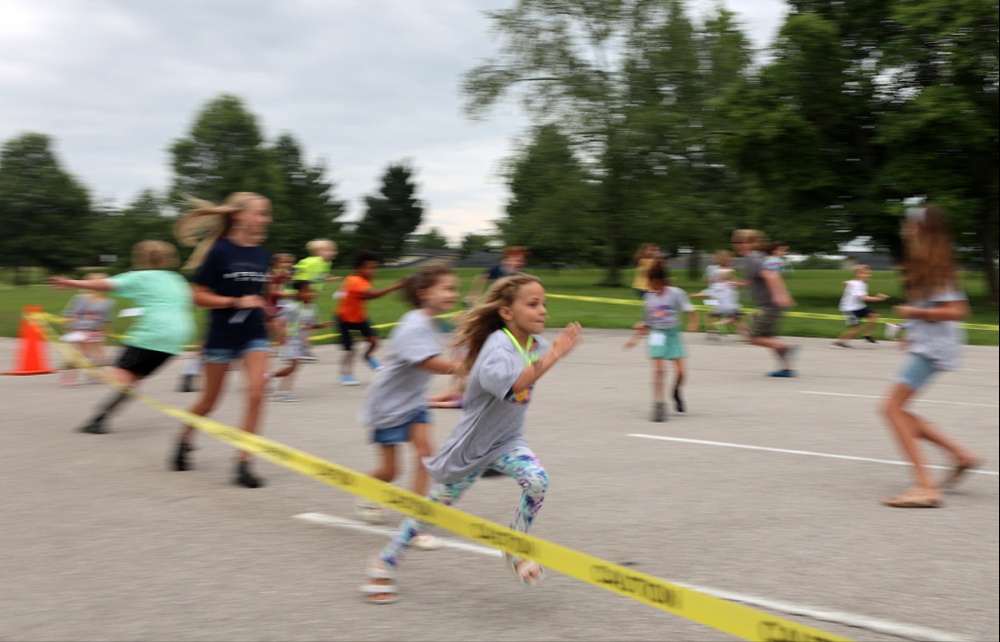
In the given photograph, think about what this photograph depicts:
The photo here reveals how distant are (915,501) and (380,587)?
12.3ft

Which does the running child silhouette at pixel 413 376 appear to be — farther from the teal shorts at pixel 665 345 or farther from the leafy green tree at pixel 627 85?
the leafy green tree at pixel 627 85

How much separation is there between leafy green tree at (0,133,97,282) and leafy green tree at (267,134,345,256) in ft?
52.2

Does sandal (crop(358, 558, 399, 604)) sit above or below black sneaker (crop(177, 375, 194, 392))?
above

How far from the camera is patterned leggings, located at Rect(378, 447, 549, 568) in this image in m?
4.37

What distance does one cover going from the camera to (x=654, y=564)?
5105mm

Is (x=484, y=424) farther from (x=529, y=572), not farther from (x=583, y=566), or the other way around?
(x=583, y=566)

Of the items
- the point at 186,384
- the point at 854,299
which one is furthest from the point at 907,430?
the point at 854,299

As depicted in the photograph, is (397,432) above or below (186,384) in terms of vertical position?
above

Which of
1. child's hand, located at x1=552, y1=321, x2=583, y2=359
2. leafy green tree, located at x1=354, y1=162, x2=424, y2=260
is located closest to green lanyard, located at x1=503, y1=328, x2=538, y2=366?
child's hand, located at x1=552, y1=321, x2=583, y2=359

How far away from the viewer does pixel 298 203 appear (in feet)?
295

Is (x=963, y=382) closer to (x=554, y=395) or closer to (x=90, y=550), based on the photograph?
(x=554, y=395)

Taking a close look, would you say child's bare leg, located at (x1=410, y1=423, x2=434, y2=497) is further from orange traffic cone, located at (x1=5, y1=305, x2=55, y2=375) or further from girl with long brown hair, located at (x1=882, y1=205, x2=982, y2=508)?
orange traffic cone, located at (x1=5, y1=305, x2=55, y2=375)

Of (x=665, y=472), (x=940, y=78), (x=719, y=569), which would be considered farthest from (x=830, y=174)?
(x=719, y=569)

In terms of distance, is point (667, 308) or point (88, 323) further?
point (88, 323)
